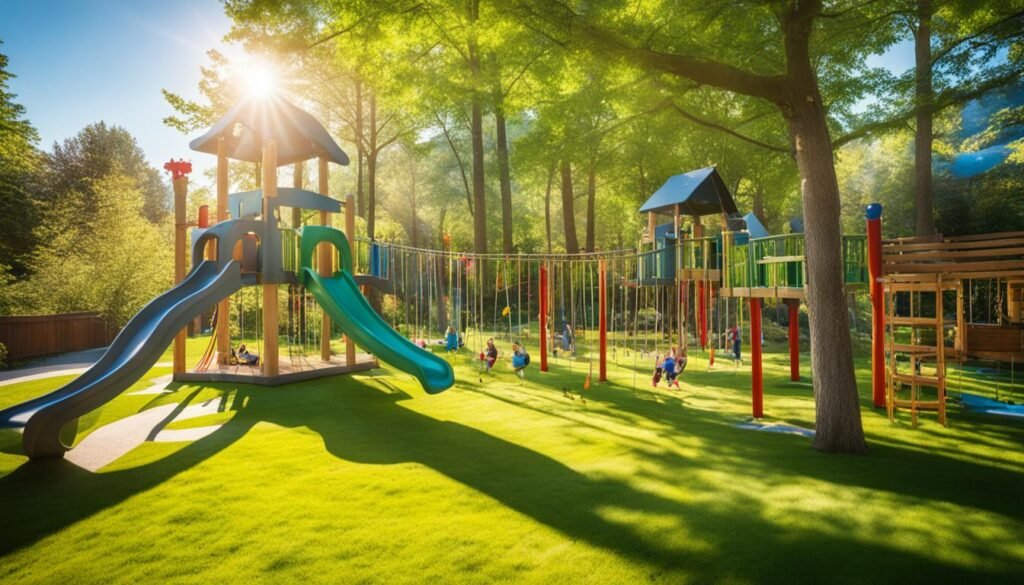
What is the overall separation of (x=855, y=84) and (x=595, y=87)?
44.2 ft

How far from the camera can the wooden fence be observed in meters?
18.6

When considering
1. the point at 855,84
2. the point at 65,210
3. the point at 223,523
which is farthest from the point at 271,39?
the point at 65,210

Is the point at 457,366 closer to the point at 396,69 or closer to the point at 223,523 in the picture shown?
the point at 396,69

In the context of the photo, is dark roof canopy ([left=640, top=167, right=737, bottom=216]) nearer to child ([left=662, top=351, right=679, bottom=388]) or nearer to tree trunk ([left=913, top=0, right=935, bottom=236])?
child ([left=662, top=351, right=679, bottom=388])

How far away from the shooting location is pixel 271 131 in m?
13.6

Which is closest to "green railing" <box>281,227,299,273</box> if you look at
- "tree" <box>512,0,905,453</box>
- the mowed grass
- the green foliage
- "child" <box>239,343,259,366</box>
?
"child" <box>239,343,259,366</box>

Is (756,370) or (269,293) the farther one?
(269,293)

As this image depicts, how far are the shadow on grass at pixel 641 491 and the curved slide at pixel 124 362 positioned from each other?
21.0 inches

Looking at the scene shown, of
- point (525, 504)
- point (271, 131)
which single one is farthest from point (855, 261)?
point (271, 131)

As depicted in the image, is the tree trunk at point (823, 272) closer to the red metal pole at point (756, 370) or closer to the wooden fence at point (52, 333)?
the red metal pole at point (756, 370)

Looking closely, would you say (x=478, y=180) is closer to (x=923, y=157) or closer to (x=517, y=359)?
(x=517, y=359)

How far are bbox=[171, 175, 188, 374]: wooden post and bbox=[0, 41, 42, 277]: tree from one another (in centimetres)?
1388

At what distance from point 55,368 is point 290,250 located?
9.27 m

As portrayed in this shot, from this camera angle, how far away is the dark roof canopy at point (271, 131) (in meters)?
13.9
